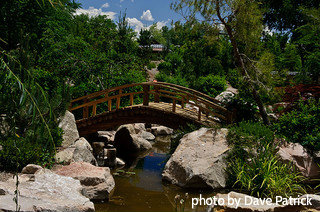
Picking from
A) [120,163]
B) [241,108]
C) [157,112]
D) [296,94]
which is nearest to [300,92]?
[296,94]

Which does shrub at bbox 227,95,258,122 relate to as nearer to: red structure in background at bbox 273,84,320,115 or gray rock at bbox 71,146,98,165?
red structure in background at bbox 273,84,320,115

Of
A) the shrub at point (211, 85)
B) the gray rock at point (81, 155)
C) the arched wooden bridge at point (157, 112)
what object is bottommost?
the gray rock at point (81, 155)

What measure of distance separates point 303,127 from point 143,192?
5.17m

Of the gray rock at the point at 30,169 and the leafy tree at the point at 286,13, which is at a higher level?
the leafy tree at the point at 286,13

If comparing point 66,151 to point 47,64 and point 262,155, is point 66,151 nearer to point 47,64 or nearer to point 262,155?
point 262,155

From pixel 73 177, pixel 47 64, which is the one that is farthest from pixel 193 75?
pixel 73 177

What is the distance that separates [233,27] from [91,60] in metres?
7.02

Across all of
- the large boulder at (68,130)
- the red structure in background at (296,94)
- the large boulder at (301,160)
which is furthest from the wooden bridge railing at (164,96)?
the large boulder at (301,160)

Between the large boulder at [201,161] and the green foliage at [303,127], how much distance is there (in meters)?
1.87

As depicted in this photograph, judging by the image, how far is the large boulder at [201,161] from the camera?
7.84 meters

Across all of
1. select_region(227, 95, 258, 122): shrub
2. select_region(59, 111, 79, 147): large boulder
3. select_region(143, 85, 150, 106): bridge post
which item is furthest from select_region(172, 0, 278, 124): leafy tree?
select_region(59, 111, 79, 147): large boulder

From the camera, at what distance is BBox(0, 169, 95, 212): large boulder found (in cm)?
466

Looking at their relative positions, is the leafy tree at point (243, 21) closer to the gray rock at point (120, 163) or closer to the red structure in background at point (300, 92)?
the red structure in background at point (300, 92)

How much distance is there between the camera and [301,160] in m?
8.19
